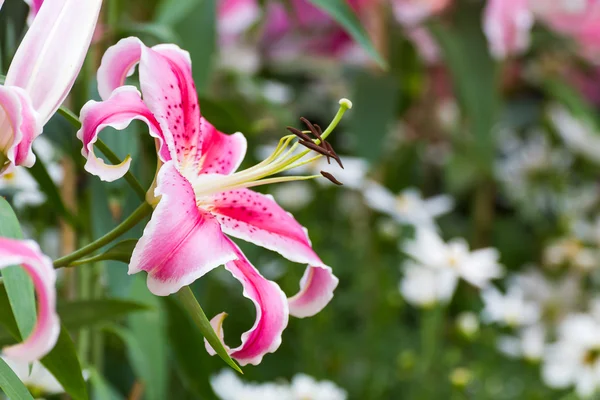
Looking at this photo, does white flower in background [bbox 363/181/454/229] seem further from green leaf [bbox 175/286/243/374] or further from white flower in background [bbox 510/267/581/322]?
green leaf [bbox 175/286/243/374]

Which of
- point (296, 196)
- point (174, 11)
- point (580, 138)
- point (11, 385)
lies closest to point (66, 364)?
point (11, 385)

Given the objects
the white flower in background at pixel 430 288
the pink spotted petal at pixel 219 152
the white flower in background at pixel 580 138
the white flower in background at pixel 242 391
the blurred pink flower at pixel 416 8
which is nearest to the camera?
the pink spotted petal at pixel 219 152

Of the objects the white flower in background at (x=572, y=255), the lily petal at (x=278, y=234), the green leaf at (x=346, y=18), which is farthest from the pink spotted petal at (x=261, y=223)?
the white flower in background at (x=572, y=255)

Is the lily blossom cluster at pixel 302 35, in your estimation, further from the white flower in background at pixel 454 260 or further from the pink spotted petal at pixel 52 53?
the pink spotted petal at pixel 52 53

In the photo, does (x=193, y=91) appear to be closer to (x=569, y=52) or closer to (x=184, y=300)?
(x=184, y=300)

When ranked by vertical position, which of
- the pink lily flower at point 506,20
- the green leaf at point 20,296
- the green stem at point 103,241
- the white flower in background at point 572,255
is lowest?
the green leaf at point 20,296

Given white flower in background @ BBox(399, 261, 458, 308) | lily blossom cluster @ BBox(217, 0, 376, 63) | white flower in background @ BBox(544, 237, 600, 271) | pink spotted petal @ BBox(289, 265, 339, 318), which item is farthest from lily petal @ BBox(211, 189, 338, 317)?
white flower in background @ BBox(544, 237, 600, 271)

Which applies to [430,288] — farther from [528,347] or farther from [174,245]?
[174,245]

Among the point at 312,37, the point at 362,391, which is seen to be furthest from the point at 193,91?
the point at 312,37
